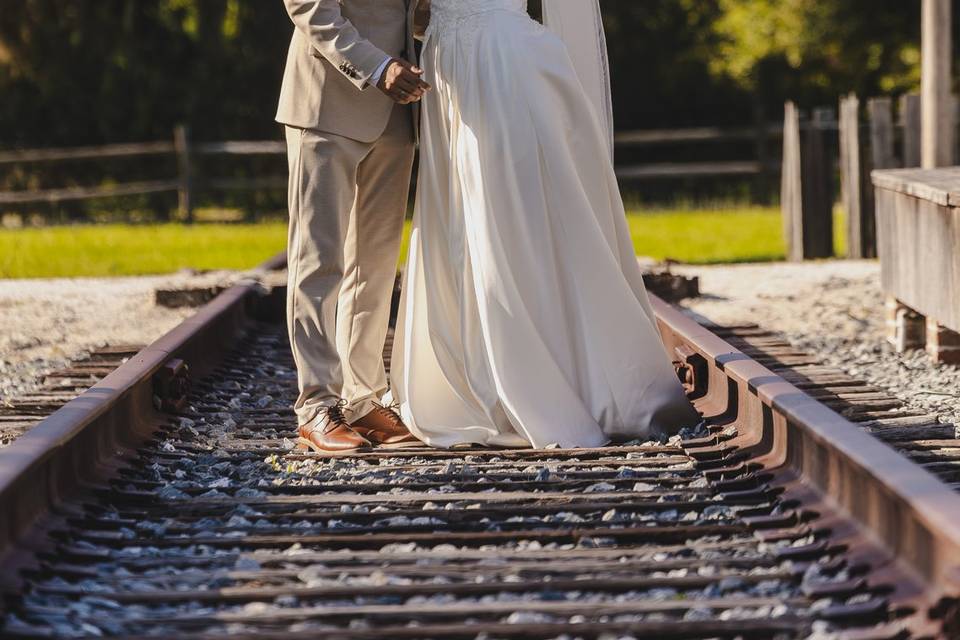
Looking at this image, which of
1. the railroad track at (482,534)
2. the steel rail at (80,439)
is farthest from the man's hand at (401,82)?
the steel rail at (80,439)

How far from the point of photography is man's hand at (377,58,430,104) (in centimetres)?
470

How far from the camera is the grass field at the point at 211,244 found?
13.6 meters

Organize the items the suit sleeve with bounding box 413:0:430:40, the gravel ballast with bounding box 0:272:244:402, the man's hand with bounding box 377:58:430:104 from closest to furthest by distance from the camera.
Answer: the man's hand with bounding box 377:58:430:104 → the suit sleeve with bounding box 413:0:430:40 → the gravel ballast with bounding box 0:272:244:402

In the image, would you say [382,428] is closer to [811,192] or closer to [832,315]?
[832,315]

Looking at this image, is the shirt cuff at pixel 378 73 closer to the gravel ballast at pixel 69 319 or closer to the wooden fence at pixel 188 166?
the gravel ballast at pixel 69 319

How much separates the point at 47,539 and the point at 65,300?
23.5ft

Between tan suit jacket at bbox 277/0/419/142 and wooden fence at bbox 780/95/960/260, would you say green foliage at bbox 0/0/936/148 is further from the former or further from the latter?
tan suit jacket at bbox 277/0/419/142

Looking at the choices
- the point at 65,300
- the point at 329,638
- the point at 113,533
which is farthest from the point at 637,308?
the point at 65,300

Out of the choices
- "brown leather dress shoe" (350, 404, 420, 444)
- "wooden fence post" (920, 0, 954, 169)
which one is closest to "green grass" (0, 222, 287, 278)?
"wooden fence post" (920, 0, 954, 169)

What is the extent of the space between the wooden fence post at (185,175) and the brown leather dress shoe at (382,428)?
17184mm

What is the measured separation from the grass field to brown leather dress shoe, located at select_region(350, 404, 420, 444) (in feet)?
26.8

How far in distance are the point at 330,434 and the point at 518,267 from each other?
2.74 ft

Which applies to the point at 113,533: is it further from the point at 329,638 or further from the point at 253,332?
the point at 253,332

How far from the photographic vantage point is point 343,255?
16.5ft
